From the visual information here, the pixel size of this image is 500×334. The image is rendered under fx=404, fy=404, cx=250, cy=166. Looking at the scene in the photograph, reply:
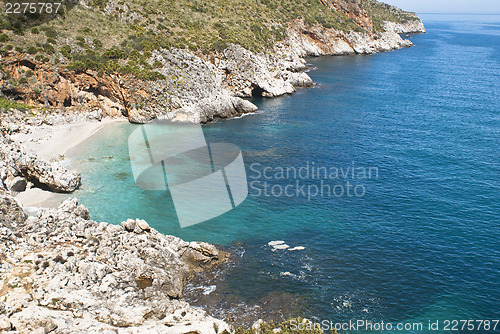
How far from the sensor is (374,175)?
1939 inches

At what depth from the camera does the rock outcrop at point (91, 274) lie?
22344 mm

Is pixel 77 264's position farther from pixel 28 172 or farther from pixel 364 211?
pixel 364 211

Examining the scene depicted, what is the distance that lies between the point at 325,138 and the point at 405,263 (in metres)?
32.8

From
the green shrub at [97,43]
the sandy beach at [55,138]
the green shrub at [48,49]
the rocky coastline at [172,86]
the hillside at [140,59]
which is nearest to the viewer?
the sandy beach at [55,138]

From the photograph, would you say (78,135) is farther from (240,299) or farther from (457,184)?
(457,184)

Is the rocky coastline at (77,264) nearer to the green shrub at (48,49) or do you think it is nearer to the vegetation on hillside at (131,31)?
the green shrub at (48,49)

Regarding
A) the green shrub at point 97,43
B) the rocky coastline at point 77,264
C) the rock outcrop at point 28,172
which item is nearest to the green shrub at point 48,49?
the green shrub at point 97,43

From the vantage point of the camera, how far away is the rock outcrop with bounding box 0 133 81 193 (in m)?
39.0

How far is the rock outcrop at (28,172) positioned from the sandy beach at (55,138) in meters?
0.96

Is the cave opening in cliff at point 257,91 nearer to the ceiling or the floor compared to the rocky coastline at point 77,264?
nearer to the ceiling

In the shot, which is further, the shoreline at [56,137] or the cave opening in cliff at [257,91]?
the cave opening in cliff at [257,91]

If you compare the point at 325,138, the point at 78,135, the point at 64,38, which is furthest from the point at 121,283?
the point at 64,38

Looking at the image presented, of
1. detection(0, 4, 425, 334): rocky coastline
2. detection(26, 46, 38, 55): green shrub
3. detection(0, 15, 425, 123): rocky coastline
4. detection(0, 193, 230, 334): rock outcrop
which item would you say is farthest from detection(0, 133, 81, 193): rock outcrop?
detection(26, 46, 38, 55): green shrub

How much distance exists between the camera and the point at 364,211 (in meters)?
40.7
